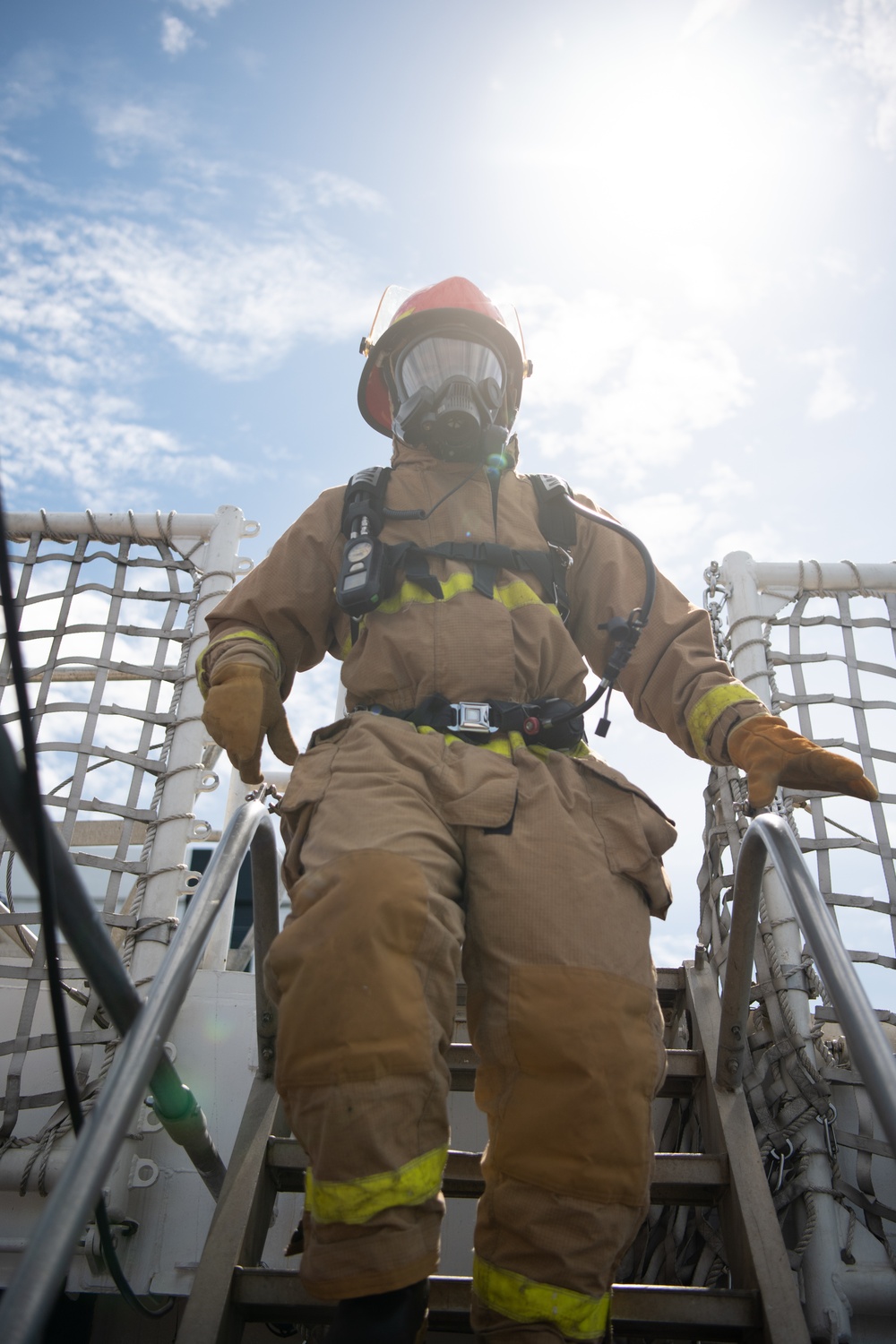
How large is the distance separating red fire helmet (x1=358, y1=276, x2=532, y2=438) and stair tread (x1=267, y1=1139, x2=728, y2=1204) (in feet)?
5.88

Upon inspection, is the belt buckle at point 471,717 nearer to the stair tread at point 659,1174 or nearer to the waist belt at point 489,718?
the waist belt at point 489,718

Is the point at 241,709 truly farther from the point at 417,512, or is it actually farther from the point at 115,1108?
the point at 115,1108

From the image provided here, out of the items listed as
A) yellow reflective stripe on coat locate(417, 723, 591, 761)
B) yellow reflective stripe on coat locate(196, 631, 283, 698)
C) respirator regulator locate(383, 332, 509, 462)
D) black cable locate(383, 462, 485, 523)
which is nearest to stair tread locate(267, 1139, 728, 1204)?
yellow reflective stripe on coat locate(417, 723, 591, 761)

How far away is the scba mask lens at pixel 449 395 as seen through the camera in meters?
2.20

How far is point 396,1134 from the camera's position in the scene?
4.37ft

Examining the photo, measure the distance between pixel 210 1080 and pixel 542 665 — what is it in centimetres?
168

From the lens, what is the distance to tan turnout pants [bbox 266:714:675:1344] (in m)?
1.33

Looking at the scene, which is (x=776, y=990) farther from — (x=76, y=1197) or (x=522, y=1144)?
(x=76, y=1197)

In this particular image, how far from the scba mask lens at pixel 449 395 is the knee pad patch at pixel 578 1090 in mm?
1210

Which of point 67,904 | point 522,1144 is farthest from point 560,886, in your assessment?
point 67,904

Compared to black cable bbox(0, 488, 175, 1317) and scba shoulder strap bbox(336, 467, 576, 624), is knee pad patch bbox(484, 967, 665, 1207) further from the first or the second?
scba shoulder strap bbox(336, 467, 576, 624)

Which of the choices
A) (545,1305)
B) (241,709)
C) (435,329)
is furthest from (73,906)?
(435,329)

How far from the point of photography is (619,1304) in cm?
182

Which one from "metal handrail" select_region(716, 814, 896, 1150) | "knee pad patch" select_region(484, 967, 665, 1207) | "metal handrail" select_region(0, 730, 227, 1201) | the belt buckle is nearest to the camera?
"metal handrail" select_region(0, 730, 227, 1201)
